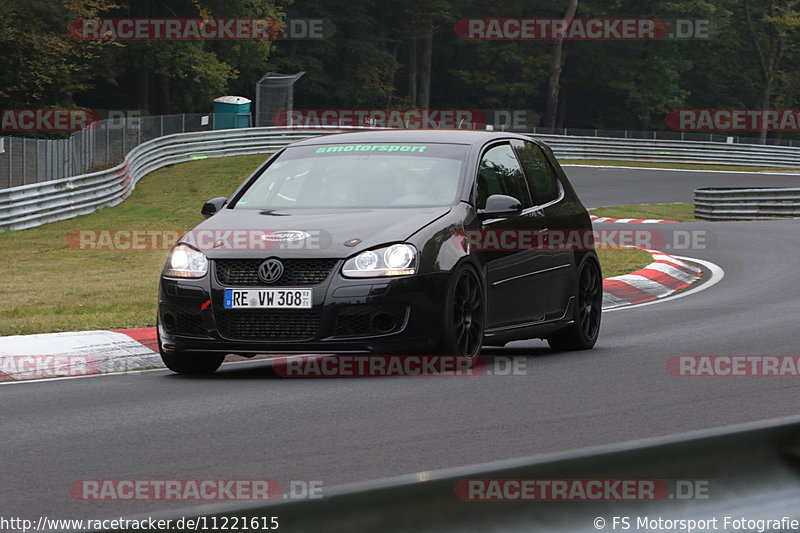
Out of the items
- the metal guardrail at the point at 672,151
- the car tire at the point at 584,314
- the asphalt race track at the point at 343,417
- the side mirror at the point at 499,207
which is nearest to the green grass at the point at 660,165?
the metal guardrail at the point at 672,151

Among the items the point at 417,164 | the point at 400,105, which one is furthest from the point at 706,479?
the point at 400,105

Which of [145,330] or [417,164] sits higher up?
[417,164]

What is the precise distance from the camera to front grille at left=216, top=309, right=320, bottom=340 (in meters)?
8.30

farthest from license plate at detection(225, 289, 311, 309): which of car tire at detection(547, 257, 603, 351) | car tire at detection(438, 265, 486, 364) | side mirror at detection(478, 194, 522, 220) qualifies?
car tire at detection(547, 257, 603, 351)

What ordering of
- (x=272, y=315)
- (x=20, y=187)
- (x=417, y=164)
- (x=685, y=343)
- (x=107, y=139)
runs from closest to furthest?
(x=272, y=315)
(x=417, y=164)
(x=685, y=343)
(x=20, y=187)
(x=107, y=139)

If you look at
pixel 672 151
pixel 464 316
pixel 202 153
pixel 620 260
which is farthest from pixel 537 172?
pixel 672 151

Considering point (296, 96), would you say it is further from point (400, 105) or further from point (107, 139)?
point (107, 139)

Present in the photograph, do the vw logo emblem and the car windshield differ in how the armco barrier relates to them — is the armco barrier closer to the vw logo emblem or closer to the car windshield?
the car windshield

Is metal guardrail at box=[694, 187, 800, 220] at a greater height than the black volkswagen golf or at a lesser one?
lesser

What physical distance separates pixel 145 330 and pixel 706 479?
7.75m

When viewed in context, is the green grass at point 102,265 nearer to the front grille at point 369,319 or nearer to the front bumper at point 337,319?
the front bumper at point 337,319

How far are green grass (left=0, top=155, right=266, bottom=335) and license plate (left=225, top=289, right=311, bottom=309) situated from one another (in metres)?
3.09

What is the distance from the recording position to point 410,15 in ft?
263

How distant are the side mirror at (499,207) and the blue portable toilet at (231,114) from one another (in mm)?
44975
